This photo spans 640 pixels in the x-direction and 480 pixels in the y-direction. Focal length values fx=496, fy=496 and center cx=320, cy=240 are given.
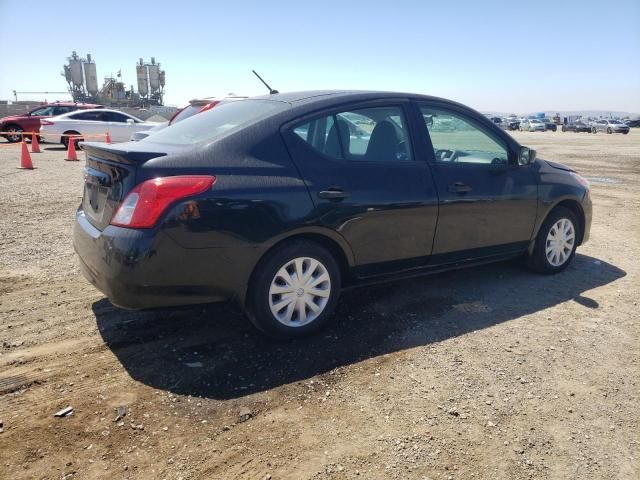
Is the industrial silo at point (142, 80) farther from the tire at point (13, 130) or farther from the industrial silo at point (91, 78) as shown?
the tire at point (13, 130)

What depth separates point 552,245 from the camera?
5.04 m

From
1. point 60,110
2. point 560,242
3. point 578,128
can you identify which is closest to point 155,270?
point 560,242

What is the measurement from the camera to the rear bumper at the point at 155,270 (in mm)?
2941

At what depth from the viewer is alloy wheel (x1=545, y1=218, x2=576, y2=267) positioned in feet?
16.5

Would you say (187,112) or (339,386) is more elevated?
(187,112)

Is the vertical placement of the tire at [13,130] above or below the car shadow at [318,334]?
above

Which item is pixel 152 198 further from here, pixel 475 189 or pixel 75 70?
pixel 75 70

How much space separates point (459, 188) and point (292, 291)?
174 centimetres

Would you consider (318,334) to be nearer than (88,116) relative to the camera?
Yes

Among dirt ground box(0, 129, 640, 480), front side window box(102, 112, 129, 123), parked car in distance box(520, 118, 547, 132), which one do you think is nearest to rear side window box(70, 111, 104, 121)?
front side window box(102, 112, 129, 123)

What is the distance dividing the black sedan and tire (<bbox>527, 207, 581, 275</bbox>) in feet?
1.09

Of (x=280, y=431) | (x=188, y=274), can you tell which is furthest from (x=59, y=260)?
(x=280, y=431)

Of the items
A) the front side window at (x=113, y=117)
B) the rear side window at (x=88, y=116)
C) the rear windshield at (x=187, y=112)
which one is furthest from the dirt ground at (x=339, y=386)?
the rear side window at (x=88, y=116)

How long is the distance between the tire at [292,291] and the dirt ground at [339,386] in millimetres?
148
